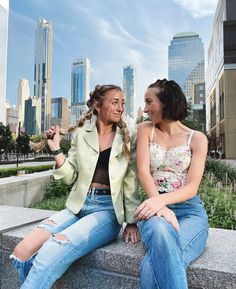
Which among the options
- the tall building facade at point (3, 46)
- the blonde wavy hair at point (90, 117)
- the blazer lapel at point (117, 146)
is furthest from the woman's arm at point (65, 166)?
the tall building facade at point (3, 46)

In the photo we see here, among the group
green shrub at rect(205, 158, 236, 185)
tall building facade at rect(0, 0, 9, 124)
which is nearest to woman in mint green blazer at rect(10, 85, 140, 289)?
green shrub at rect(205, 158, 236, 185)

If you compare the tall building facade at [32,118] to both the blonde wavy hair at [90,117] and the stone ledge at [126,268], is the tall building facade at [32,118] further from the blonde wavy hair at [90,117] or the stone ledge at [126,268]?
the stone ledge at [126,268]

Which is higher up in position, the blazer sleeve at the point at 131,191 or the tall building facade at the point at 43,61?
the tall building facade at the point at 43,61

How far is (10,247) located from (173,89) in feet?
5.68

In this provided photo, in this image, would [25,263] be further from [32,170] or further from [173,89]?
[32,170]

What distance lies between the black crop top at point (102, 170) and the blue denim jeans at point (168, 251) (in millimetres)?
537

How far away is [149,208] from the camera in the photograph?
2.05 meters

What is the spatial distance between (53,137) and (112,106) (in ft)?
1.76

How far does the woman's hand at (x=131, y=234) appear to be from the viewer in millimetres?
2346

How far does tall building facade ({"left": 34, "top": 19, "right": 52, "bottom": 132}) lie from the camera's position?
443ft

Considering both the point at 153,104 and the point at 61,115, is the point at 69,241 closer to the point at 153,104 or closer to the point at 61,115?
the point at 153,104

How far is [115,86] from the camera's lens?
2.68 meters

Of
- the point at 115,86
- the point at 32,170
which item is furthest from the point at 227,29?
the point at 115,86

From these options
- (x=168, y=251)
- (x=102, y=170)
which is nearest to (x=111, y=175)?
(x=102, y=170)
